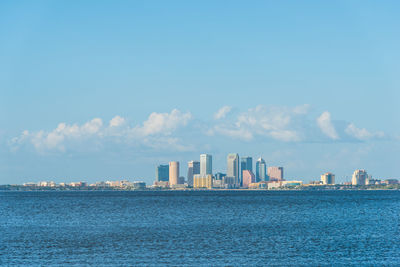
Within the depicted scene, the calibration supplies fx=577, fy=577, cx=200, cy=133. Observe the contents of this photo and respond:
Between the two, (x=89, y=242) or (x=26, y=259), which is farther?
(x=89, y=242)

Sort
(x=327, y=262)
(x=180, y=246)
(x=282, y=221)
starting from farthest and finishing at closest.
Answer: (x=282, y=221)
(x=180, y=246)
(x=327, y=262)

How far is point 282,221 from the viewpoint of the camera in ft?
331

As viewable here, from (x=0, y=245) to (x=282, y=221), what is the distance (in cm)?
5071

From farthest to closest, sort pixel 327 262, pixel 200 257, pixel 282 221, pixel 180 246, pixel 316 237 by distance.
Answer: pixel 282 221, pixel 316 237, pixel 180 246, pixel 200 257, pixel 327 262

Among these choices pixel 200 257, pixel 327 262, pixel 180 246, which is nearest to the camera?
pixel 327 262

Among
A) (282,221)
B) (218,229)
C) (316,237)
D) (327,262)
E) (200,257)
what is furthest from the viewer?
(282,221)

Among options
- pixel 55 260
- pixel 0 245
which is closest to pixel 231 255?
pixel 55 260

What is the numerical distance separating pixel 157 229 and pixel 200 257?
95.6 feet

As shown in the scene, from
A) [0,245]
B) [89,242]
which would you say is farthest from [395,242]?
[0,245]

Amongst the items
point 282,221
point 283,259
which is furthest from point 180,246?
point 282,221

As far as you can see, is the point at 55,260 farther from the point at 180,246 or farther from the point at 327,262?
the point at 327,262

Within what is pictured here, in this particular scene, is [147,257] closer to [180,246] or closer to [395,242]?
[180,246]

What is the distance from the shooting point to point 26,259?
5684 centimetres

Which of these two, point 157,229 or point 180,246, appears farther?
point 157,229
